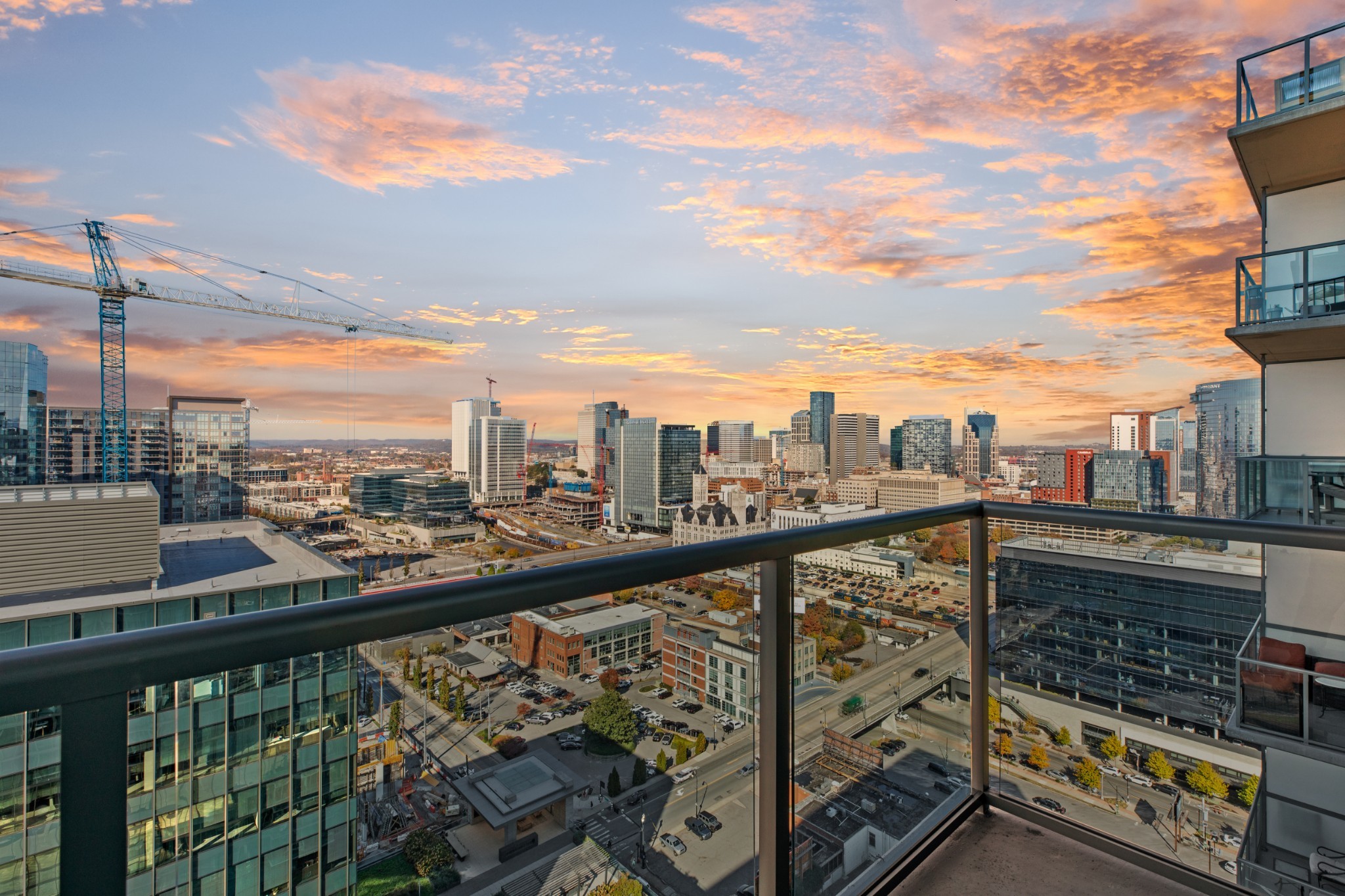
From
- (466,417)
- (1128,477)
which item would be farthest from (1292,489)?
(466,417)

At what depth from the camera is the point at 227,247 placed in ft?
123

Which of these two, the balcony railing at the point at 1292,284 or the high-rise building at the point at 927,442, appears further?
the high-rise building at the point at 927,442

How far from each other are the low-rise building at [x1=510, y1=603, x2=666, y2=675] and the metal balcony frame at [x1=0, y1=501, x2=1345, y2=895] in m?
0.06

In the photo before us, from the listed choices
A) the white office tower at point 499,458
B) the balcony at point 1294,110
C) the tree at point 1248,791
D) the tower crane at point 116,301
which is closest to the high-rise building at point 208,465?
the tower crane at point 116,301

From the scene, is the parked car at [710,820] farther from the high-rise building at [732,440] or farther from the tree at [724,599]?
the high-rise building at [732,440]

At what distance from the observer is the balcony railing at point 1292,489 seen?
12.3 ft

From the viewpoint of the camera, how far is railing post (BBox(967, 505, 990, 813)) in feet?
6.67

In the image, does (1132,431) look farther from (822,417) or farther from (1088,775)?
(822,417)

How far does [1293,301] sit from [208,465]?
2383cm

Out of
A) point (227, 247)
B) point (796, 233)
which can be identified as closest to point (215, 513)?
point (796, 233)

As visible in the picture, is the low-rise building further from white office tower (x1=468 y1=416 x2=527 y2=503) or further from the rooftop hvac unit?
white office tower (x1=468 y1=416 x2=527 y2=503)

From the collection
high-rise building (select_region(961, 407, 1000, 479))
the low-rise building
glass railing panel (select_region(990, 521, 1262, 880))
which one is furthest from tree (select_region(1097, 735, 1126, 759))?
high-rise building (select_region(961, 407, 1000, 479))

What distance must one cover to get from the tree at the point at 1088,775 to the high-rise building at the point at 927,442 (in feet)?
88.1

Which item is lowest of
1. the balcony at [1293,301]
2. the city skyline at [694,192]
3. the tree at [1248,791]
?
the tree at [1248,791]
